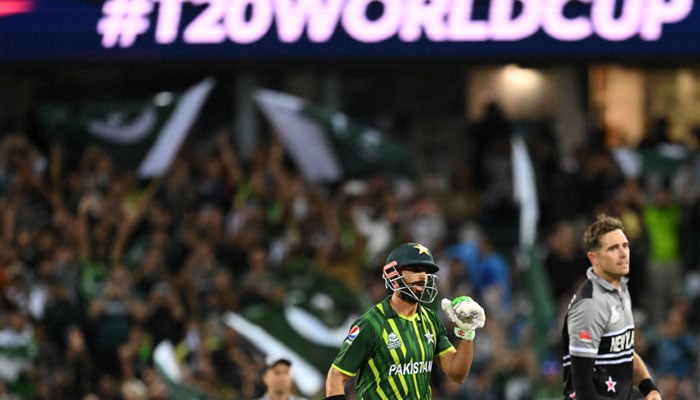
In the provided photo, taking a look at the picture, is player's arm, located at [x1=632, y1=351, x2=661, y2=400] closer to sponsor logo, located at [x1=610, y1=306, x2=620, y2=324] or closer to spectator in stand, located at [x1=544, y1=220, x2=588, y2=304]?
sponsor logo, located at [x1=610, y1=306, x2=620, y2=324]

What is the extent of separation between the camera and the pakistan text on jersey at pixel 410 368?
9.68m

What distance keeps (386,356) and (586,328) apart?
1.27 meters

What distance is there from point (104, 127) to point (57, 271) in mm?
2273

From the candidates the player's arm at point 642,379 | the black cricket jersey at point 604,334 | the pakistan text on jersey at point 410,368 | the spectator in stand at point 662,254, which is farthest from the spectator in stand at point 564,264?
the pakistan text on jersey at point 410,368

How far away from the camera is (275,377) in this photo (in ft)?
37.5

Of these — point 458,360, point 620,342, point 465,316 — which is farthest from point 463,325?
point 620,342

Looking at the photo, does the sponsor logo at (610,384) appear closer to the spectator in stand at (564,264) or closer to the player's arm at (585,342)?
the player's arm at (585,342)

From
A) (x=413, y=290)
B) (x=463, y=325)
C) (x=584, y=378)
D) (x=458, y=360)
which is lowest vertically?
(x=584, y=378)

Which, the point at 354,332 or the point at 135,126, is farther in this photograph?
the point at 135,126

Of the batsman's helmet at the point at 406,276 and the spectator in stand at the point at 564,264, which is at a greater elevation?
the batsman's helmet at the point at 406,276

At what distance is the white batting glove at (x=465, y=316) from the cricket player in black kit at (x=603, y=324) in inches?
26.6

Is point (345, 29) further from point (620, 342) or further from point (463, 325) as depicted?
point (463, 325)

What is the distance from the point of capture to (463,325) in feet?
31.6

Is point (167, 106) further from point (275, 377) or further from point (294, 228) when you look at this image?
point (275, 377)
